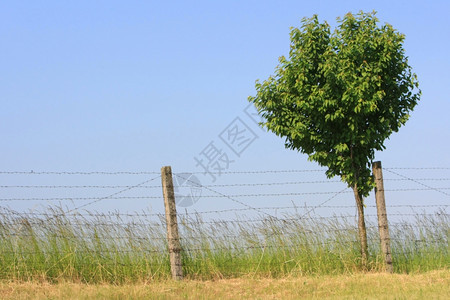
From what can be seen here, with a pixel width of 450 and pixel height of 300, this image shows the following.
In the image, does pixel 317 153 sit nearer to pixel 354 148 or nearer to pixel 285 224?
pixel 354 148

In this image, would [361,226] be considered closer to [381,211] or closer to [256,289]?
[381,211]

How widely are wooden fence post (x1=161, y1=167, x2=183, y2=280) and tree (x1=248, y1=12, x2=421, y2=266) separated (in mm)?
2539

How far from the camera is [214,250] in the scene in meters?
10.6

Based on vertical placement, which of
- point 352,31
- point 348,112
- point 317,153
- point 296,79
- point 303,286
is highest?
point 352,31

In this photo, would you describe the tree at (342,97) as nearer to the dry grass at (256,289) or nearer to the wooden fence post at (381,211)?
the wooden fence post at (381,211)

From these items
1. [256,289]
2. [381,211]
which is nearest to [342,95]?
[381,211]

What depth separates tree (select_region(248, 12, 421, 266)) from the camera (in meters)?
10.8

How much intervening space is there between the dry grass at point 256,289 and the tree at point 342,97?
1.43m

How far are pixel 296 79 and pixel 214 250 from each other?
3.86m

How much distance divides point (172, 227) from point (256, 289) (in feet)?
6.42

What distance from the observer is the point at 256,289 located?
374 inches

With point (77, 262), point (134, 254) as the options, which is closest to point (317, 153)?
point (134, 254)

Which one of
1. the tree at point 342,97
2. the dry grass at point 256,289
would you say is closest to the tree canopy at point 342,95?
the tree at point 342,97

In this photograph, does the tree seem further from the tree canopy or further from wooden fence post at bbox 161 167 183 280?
wooden fence post at bbox 161 167 183 280
